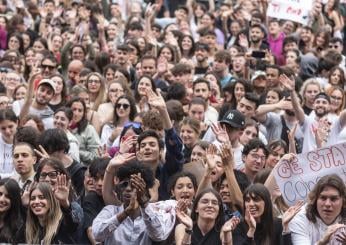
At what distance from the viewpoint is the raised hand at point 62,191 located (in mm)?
10734

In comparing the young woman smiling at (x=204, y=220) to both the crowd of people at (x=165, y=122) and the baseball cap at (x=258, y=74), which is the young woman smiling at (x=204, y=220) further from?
the baseball cap at (x=258, y=74)

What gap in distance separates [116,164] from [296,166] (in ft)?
4.89

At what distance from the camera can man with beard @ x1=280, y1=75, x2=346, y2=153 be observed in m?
13.7

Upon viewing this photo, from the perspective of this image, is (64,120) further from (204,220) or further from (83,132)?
(204,220)

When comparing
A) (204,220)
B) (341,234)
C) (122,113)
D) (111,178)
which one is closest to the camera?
(341,234)

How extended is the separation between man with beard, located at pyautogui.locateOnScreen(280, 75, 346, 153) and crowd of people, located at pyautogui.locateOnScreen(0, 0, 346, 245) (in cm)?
2

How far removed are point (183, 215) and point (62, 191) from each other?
99cm

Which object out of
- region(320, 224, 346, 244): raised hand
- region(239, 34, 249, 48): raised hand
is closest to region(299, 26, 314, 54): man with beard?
region(239, 34, 249, 48): raised hand

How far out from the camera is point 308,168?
1139 centimetres

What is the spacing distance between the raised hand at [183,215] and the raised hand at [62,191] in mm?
865

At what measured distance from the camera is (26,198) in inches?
437

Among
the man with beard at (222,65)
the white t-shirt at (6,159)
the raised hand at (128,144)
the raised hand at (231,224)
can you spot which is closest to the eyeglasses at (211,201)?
the raised hand at (231,224)

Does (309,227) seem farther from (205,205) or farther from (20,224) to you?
(20,224)

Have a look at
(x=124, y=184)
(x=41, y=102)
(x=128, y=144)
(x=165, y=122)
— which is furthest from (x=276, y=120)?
(x=124, y=184)
